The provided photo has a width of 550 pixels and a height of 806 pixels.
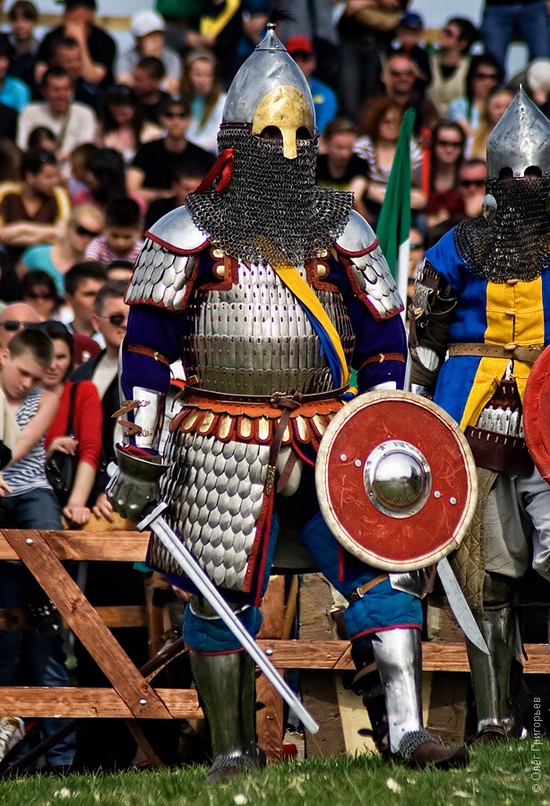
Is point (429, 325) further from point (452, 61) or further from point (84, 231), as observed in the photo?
point (452, 61)

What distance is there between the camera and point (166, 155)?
10.8m

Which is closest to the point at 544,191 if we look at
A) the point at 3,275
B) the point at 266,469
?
the point at 266,469

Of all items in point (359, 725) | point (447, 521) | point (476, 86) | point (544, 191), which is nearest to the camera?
point (447, 521)

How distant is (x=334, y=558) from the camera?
5492 millimetres

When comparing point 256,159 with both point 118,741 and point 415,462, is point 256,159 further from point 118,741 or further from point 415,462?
point 118,741

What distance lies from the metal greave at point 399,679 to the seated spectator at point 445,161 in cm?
599

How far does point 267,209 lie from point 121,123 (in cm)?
583

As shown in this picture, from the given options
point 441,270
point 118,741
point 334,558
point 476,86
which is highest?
point 476,86

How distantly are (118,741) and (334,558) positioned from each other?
96.3 inches

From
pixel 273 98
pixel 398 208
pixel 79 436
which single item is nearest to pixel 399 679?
pixel 273 98

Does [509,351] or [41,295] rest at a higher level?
[41,295]

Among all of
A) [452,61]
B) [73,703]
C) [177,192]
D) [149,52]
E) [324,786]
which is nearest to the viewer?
[324,786]

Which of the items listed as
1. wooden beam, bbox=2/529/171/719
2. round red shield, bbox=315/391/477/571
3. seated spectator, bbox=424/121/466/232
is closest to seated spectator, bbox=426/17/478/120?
seated spectator, bbox=424/121/466/232

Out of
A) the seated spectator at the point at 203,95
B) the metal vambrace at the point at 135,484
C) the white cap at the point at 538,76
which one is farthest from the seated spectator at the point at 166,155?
the metal vambrace at the point at 135,484
